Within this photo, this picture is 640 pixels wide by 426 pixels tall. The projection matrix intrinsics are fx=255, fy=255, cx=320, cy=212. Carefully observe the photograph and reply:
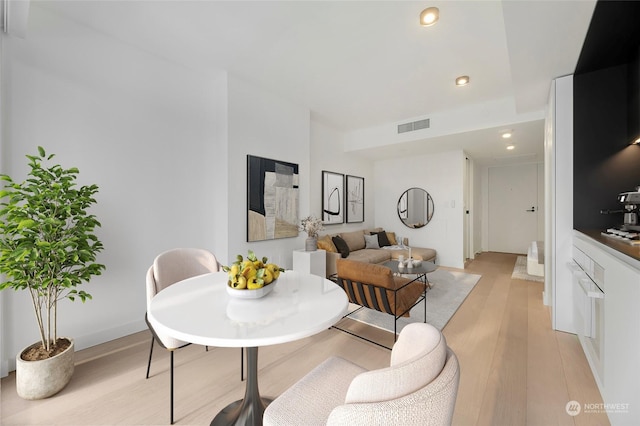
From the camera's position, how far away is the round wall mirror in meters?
5.70

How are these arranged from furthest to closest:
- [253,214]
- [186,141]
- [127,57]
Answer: [253,214] → [186,141] → [127,57]

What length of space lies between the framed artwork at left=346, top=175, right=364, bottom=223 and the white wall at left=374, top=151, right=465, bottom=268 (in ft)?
2.24

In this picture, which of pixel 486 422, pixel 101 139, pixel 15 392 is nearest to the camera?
pixel 486 422

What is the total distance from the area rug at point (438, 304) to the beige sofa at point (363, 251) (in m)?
0.58

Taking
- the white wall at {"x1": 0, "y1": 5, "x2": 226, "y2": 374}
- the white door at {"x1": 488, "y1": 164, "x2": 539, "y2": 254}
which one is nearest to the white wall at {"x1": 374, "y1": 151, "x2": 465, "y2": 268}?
the white door at {"x1": 488, "y1": 164, "x2": 539, "y2": 254}

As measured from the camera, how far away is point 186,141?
2.92 meters

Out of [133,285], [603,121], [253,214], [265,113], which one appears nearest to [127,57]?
[265,113]

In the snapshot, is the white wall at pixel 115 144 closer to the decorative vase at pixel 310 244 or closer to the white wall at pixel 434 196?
the decorative vase at pixel 310 244

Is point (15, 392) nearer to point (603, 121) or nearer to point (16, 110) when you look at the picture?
point (16, 110)

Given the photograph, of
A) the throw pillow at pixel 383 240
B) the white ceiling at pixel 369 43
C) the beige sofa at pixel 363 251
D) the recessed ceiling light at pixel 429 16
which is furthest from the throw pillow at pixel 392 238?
the recessed ceiling light at pixel 429 16

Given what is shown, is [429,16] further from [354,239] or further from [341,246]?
[354,239]

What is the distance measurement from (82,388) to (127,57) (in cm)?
287

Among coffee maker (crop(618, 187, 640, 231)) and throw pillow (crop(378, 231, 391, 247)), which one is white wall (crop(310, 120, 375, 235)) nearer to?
throw pillow (crop(378, 231, 391, 247))

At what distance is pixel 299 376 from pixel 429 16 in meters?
3.03
